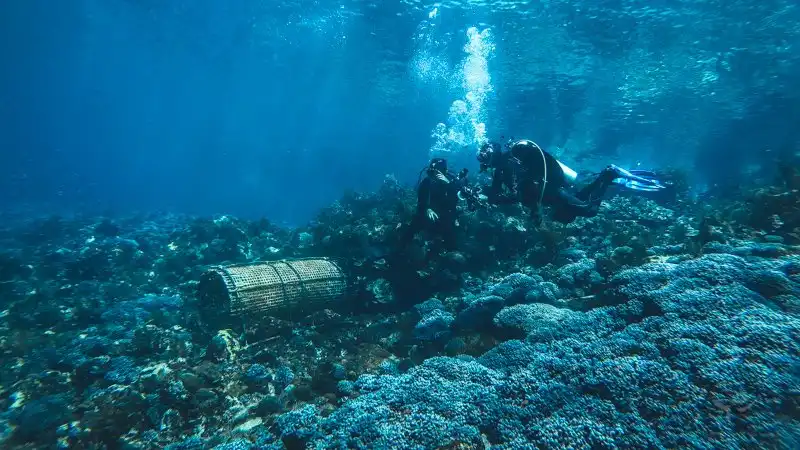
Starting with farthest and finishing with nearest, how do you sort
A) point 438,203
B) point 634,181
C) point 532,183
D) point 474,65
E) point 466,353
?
point 474,65 → point 634,181 → point 438,203 → point 532,183 → point 466,353

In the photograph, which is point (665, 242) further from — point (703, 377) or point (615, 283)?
point (703, 377)

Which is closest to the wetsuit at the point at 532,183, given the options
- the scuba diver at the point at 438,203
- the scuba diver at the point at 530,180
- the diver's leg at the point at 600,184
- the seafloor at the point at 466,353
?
the scuba diver at the point at 530,180

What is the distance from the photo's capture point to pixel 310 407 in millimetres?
4359

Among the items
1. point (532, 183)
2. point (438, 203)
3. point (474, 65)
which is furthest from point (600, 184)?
point (474, 65)

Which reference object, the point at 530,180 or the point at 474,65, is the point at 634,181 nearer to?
the point at 530,180

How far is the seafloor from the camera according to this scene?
3.44m

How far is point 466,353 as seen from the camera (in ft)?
17.8

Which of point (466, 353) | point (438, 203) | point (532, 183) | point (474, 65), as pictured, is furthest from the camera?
point (474, 65)

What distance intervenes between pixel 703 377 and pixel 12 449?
27.5 feet

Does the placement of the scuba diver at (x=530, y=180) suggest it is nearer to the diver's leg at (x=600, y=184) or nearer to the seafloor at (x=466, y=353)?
the diver's leg at (x=600, y=184)

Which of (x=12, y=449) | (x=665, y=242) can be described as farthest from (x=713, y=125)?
(x=12, y=449)

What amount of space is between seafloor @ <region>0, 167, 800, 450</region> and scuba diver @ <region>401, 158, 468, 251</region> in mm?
534

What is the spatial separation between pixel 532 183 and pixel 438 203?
2044mm

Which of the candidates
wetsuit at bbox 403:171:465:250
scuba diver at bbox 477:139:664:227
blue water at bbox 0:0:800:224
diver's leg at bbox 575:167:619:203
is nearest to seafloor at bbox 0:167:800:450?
wetsuit at bbox 403:171:465:250
